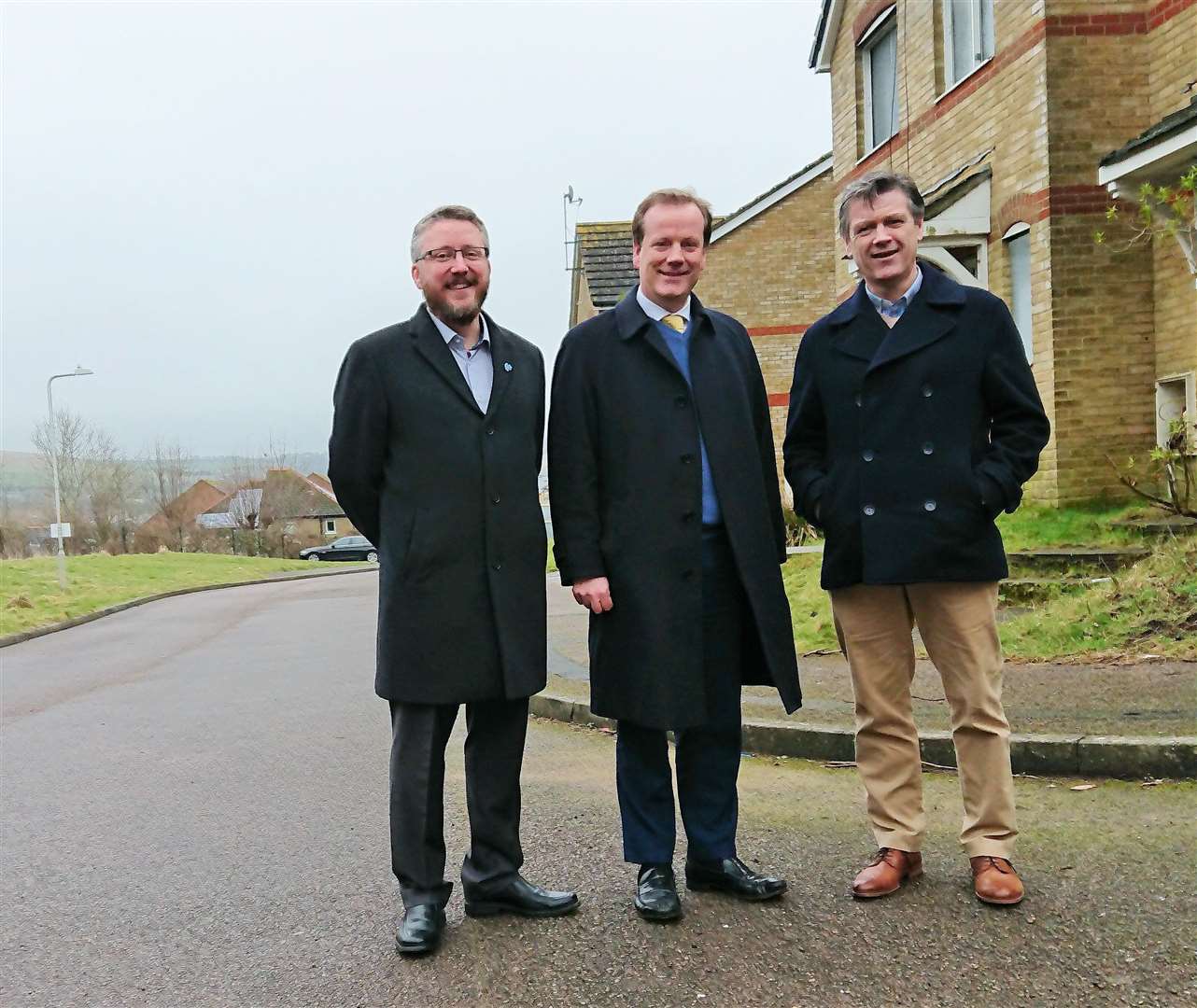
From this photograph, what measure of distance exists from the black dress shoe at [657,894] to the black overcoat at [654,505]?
0.51m

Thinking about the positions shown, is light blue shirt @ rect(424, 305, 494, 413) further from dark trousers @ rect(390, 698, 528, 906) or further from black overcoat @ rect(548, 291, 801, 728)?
dark trousers @ rect(390, 698, 528, 906)

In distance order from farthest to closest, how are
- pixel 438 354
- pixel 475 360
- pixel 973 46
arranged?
pixel 973 46, pixel 475 360, pixel 438 354

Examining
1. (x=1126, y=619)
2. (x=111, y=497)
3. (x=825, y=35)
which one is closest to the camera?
(x=1126, y=619)

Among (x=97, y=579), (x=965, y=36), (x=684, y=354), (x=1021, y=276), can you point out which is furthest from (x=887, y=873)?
(x=97, y=579)

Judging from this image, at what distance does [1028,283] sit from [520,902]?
9430 millimetres

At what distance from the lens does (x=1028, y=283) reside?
37.2 ft

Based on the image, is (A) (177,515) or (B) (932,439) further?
(A) (177,515)

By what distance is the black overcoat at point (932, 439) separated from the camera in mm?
3770

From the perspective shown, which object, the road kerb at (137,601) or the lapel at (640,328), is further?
the road kerb at (137,601)

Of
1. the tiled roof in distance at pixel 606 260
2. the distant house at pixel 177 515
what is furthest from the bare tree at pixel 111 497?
the tiled roof in distance at pixel 606 260

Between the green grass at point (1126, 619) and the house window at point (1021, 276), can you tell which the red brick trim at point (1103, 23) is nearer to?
the house window at point (1021, 276)

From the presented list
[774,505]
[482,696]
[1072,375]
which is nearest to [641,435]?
[774,505]

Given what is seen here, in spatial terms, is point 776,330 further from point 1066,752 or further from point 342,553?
point 342,553

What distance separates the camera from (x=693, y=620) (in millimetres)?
3773
